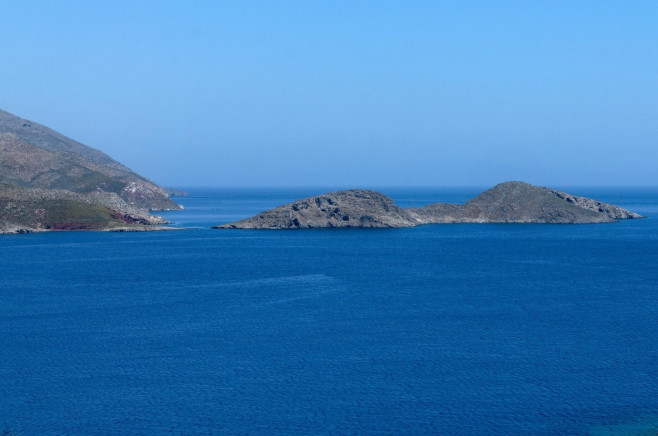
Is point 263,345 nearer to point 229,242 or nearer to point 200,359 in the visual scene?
point 200,359

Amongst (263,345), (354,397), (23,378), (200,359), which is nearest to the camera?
(354,397)

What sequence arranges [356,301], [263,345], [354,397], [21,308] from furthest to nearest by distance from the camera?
[356,301] < [21,308] < [263,345] < [354,397]

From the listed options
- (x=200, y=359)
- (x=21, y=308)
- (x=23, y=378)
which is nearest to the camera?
(x=23, y=378)

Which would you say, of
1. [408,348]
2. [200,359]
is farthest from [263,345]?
[408,348]

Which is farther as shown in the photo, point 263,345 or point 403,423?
point 263,345

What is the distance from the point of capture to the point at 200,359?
70688 millimetres

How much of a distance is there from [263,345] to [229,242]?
104855mm

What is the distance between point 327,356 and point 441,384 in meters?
12.7

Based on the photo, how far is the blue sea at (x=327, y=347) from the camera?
56.5 metres

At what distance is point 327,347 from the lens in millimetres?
75125

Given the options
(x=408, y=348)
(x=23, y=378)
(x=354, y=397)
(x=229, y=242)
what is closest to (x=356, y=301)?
(x=408, y=348)

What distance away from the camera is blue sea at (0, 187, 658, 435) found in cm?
5650

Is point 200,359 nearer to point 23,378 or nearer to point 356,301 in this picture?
point 23,378

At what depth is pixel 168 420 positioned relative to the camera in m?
55.7
